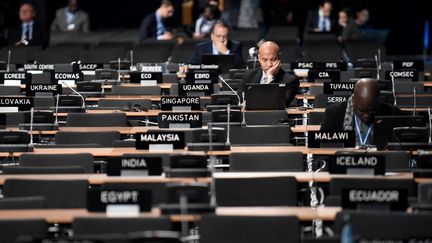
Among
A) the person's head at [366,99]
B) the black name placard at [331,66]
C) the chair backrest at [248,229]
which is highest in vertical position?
the black name placard at [331,66]

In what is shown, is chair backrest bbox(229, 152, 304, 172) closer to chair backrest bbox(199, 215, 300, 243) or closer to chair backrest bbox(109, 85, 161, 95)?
chair backrest bbox(199, 215, 300, 243)

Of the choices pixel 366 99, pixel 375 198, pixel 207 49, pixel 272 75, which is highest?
pixel 207 49

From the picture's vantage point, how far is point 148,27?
974 inches

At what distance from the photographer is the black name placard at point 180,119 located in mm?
14438

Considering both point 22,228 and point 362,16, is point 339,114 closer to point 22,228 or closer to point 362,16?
point 22,228

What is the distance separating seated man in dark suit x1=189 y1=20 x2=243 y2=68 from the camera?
20.3 m

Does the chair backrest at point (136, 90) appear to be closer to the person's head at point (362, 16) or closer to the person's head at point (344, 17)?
the person's head at point (344, 17)

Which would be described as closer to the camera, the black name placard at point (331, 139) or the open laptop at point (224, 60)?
the black name placard at point (331, 139)

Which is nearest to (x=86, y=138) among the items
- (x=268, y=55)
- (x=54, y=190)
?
(x=268, y=55)

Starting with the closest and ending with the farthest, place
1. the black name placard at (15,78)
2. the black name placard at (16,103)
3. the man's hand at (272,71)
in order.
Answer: the black name placard at (16,103), the man's hand at (272,71), the black name placard at (15,78)

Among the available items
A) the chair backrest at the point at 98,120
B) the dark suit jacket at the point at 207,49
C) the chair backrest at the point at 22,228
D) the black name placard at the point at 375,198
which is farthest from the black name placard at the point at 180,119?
the dark suit jacket at the point at 207,49

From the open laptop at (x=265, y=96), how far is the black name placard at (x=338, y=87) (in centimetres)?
167

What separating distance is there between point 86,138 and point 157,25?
11.1m

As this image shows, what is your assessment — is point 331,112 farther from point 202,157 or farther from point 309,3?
point 309,3
